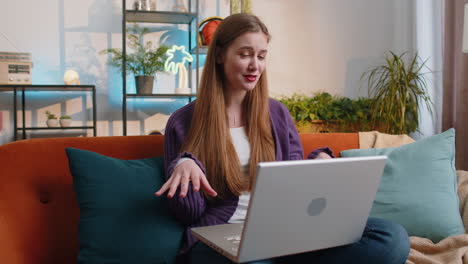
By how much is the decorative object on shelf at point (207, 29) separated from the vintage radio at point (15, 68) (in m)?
1.29

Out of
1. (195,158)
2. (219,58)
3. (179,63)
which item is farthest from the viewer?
(179,63)

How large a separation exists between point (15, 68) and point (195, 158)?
2.60 meters

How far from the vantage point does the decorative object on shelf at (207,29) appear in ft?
11.3

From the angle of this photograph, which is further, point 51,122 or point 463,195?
point 51,122

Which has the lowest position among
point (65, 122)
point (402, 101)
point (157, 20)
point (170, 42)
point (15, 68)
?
point (65, 122)

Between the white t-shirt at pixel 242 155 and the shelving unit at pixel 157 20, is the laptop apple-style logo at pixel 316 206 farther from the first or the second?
the shelving unit at pixel 157 20

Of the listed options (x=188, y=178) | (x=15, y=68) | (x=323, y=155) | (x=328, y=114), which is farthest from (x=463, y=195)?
(x=15, y=68)

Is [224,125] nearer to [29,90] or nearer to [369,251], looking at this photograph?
[369,251]

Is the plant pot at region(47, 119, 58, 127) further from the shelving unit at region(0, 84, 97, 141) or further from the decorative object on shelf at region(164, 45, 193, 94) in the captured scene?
the decorative object on shelf at region(164, 45, 193, 94)

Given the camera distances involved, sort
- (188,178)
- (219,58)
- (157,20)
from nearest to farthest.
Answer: (188,178) < (219,58) < (157,20)

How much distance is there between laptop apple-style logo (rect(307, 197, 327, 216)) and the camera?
0.91m

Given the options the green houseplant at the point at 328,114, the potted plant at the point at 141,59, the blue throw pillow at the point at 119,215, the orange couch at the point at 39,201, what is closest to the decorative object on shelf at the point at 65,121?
the potted plant at the point at 141,59

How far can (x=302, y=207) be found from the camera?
2.94 feet

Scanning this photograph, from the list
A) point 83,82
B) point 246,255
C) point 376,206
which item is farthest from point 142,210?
point 83,82
